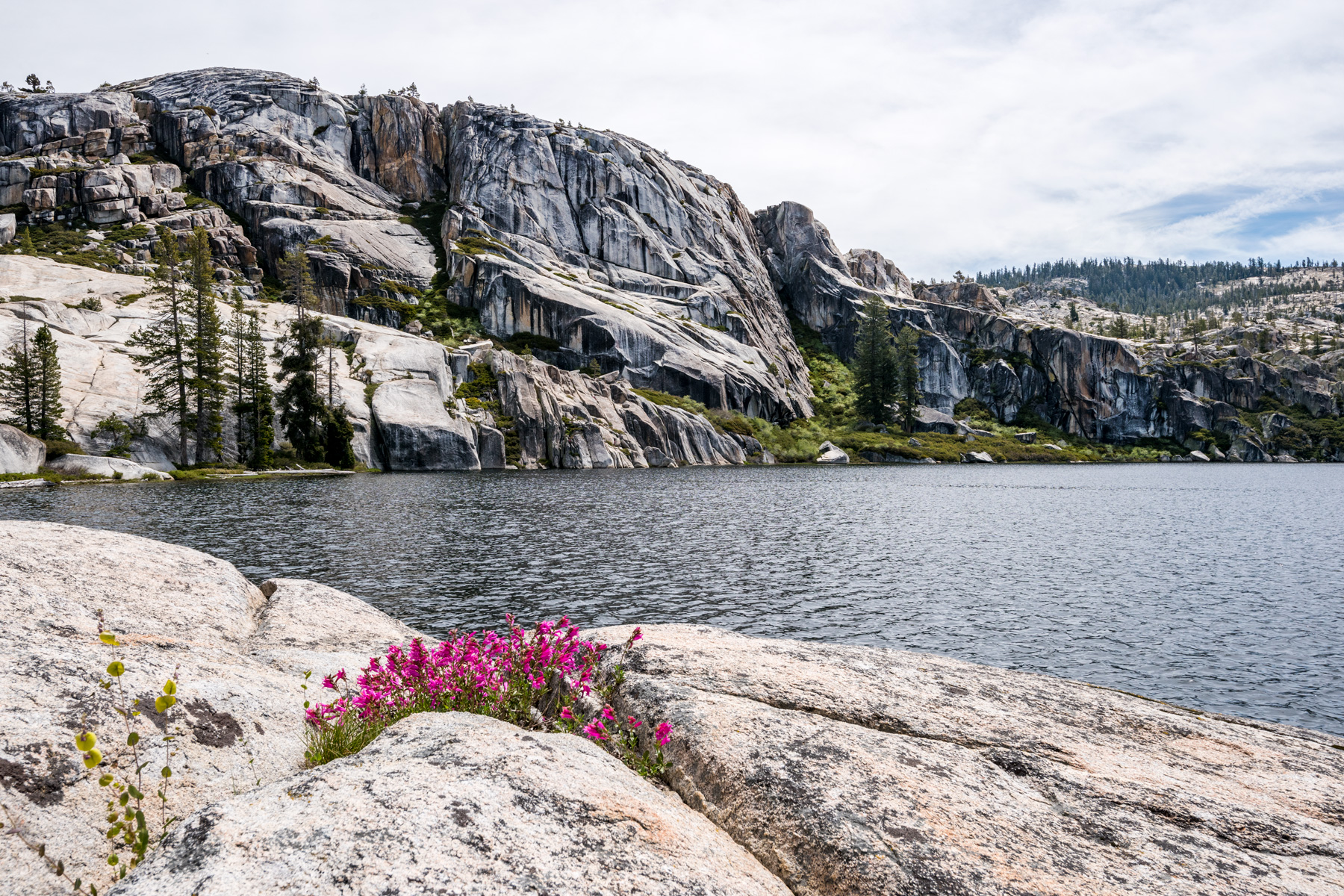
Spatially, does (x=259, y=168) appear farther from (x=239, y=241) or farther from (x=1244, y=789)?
(x=1244, y=789)

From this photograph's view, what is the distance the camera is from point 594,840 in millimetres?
5262

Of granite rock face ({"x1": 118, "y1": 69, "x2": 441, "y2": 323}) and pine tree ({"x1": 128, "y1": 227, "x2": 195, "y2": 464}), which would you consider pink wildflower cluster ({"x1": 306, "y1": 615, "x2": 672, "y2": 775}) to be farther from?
granite rock face ({"x1": 118, "y1": 69, "x2": 441, "y2": 323})

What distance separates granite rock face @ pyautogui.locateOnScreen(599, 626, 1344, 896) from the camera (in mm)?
5969

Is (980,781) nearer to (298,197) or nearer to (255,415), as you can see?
(255,415)

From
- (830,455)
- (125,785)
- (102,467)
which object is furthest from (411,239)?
(125,785)

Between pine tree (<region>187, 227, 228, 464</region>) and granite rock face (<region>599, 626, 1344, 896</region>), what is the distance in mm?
95049

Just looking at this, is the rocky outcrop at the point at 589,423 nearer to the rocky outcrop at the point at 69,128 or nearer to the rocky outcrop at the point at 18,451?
the rocky outcrop at the point at 18,451

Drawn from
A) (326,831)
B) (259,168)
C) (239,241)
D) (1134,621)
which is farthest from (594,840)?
(259,168)

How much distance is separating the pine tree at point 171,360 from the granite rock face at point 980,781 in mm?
93368

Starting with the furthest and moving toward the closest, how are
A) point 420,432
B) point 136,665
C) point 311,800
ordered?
point 420,432 < point 136,665 < point 311,800

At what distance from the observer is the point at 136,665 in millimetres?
7516

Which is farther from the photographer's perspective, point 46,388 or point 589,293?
point 589,293

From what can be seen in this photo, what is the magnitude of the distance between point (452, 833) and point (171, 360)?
342 ft

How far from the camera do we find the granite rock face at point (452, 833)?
430cm
